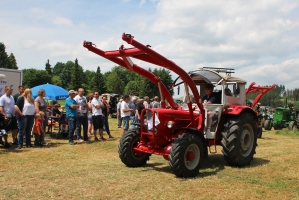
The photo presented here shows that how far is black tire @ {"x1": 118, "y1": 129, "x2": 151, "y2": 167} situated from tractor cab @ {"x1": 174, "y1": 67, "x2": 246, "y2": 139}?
162 cm

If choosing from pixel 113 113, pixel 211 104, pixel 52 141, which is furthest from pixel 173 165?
pixel 113 113

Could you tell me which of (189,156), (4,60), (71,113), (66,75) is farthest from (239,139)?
(66,75)

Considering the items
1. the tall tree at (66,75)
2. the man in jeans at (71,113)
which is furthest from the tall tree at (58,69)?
the man in jeans at (71,113)

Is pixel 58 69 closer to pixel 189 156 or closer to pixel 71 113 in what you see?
pixel 71 113

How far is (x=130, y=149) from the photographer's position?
7355 mm

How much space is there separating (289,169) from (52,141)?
26.3ft

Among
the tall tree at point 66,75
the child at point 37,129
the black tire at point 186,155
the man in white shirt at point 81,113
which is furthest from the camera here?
the tall tree at point 66,75

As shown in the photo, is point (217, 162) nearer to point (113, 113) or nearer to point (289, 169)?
point (289, 169)

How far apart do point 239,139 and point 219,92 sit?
1.21 metres

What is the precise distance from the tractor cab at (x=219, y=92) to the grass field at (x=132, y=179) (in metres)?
A: 1.06

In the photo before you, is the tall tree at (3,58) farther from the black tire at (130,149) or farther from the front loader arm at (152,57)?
the front loader arm at (152,57)

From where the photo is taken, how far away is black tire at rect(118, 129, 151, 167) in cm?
732

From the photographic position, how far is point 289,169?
748 cm

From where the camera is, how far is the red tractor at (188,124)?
6.38 metres
